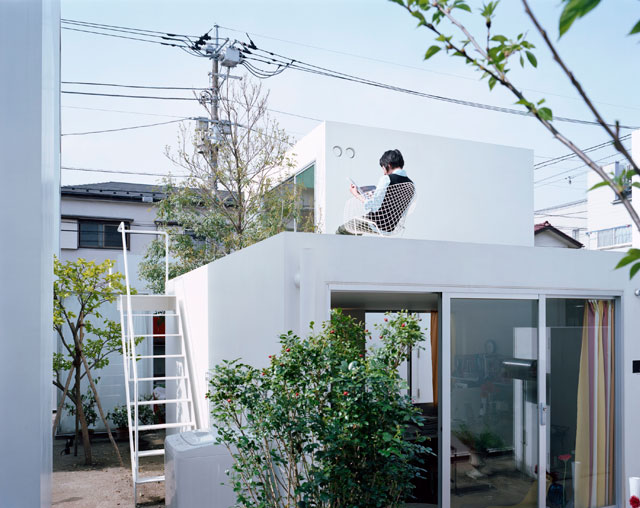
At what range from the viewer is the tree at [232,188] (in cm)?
1077

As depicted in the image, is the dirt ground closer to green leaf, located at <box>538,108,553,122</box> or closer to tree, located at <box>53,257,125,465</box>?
tree, located at <box>53,257,125,465</box>

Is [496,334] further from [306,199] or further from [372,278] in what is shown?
[306,199]

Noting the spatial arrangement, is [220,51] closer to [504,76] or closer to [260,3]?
[260,3]

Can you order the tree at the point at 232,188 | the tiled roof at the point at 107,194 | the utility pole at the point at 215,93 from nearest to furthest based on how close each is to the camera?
the tree at the point at 232,188, the utility pole at the point at 215,93, the tiled roof at the point at 107,194

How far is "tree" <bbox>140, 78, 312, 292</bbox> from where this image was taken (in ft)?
35.3

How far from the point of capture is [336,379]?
3.33 m

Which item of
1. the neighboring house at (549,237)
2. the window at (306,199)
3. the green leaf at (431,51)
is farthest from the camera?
the neighboring house at (549,237)

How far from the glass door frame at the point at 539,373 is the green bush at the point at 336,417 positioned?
1.03 metres

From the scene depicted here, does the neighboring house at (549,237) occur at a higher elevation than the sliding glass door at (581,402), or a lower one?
higher

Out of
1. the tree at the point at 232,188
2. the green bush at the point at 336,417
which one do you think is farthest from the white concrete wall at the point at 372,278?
the tree at the point at 232,188

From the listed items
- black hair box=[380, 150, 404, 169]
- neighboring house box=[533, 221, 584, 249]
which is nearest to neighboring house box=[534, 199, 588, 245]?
neighboring house box=[533, 221, 584, 249]

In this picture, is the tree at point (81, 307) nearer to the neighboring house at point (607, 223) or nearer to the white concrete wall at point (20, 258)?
the white concrete wall at point (20, 258)

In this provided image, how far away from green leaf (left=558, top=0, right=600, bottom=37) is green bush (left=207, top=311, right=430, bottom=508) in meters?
2.77

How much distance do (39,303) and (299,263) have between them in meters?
2.59
